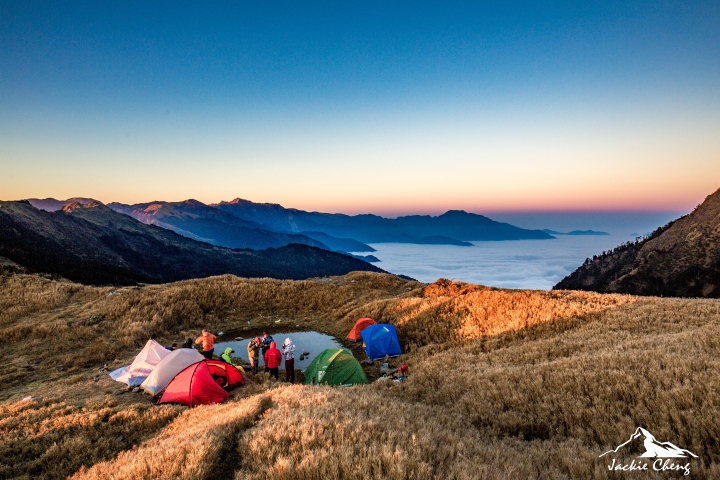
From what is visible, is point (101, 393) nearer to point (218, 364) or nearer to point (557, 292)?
point (218, 364)

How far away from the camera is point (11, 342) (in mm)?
21562

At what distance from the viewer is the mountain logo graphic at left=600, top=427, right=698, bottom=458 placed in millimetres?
6770

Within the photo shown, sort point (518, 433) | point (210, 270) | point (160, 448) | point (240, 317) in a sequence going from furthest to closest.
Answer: point (210, 270) < point (240, 317) < point (518, 433) < point (160, 448)

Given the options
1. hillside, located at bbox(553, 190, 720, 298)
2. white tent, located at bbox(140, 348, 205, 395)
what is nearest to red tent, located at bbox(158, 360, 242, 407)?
white tent, located at bbox(140, 348, 205, 395)

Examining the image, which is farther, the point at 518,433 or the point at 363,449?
the point at 518,433

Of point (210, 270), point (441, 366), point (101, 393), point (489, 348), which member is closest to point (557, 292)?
point (489, 348)

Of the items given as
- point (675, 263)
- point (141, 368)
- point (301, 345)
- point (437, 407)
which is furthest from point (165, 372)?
point (675, 263)

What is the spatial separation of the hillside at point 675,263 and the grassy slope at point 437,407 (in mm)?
85279

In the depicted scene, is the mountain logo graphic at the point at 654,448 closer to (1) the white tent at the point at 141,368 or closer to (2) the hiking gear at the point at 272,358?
(2) the hiking gear at the point at 272,358

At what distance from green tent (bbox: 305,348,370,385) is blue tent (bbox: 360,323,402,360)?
423 cm

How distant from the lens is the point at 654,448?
705cm

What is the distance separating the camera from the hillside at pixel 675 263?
261 ft

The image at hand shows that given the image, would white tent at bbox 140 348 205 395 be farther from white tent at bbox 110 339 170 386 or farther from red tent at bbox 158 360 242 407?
white tent at bbox 110 339 170 386

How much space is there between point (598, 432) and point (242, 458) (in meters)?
8.74
